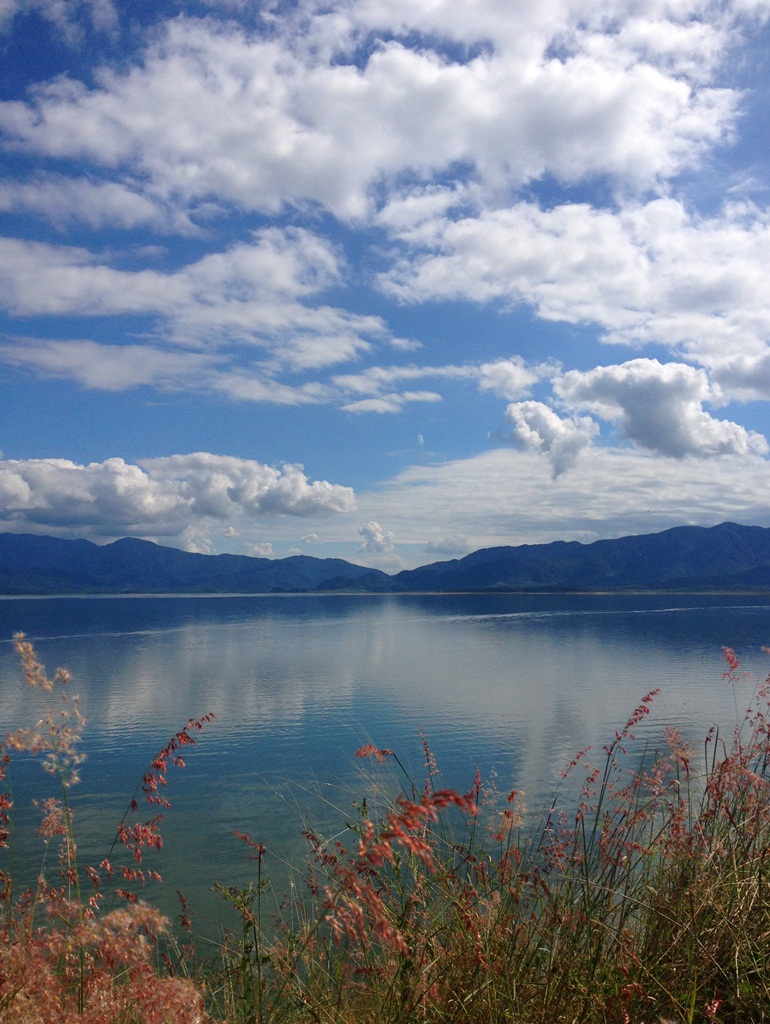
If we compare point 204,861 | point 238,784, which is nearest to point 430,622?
point 238,784

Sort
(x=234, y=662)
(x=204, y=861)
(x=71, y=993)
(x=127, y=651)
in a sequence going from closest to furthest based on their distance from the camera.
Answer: (x=71, y=993), (x=204, y=861), (x=234, y=662), (x=127, y=651)

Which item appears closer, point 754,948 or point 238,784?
point 754,948

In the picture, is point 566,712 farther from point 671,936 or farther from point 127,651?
point 127,651

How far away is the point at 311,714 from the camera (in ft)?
120

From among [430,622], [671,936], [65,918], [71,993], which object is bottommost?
[430,622]

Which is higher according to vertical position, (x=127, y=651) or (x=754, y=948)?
(x=754, y=948)

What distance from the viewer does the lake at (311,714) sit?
66.7 feet

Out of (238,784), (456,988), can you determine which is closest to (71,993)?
(456,988)

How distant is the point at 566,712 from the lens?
36062mm

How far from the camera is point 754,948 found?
13.6ft

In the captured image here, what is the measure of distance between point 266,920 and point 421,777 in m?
7.26

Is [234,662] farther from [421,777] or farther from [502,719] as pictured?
[421,777]

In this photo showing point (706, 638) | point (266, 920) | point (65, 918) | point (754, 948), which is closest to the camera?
point (65, 918)

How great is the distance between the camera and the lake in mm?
20328
